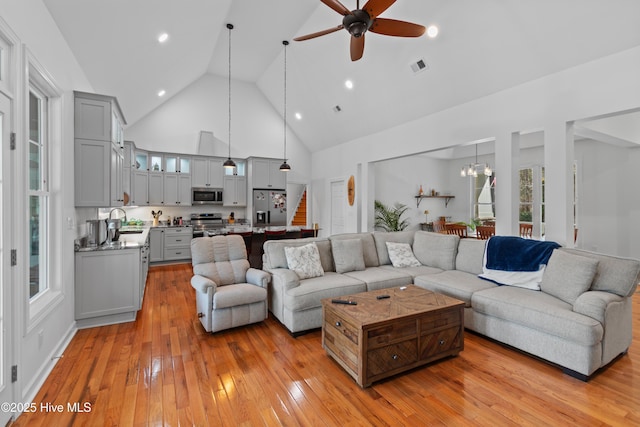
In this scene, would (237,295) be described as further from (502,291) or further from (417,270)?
(502,291)

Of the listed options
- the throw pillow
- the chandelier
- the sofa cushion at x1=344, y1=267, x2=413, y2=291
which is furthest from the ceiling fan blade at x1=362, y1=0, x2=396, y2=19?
the chandelier

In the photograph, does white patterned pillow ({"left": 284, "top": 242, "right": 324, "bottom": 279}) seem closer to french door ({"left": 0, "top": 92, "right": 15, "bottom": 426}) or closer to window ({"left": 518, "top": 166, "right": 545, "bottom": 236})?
french door ({"left": 0, "top": 92, "right": 15, "bottom": 426})

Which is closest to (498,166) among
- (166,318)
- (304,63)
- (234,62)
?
(304,63)

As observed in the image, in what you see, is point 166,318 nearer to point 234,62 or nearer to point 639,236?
point 234,62

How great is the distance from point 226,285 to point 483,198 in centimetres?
751

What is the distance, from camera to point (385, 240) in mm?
4527

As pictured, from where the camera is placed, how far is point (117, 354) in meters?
2.76

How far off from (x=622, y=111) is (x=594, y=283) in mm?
1818

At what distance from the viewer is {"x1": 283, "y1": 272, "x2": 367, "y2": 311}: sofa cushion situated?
3121mm

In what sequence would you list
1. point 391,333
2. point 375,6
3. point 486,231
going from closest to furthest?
point 391,333 < point 375,6 < point 486,231

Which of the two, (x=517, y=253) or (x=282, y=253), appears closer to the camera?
(x=517, y=253)

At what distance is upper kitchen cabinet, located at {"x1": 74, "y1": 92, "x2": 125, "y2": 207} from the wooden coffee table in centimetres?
280

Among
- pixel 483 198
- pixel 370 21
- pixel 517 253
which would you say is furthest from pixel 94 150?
pixel 483 198

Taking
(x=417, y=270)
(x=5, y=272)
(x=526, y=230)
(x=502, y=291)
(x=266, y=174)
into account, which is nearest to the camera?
(x=5, y=272)
